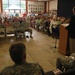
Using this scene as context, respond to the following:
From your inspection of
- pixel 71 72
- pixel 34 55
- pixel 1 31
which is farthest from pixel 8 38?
pixel 71 72

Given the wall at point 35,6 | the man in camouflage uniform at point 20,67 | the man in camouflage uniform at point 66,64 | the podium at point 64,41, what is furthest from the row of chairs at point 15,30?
the wall at point 35,6

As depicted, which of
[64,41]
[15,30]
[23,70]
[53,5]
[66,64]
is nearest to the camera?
[23,70]

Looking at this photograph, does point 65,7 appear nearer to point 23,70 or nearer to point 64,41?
point 64,41

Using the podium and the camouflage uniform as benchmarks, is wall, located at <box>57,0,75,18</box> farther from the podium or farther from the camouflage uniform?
the camouflage uniform

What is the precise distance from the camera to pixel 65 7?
853 centimetres

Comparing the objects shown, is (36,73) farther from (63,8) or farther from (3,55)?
(63,8)

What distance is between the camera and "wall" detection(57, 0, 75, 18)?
7.99 meters

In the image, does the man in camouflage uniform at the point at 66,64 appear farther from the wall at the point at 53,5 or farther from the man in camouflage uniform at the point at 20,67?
the wall at the point at 53,5

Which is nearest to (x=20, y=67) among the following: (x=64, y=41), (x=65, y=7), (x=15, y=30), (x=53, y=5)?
(x=64, y=41)

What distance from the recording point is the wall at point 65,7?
7992 mm

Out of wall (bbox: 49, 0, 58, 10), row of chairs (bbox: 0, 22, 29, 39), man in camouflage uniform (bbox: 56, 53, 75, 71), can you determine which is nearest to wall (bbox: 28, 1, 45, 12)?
wall (bbox: 49, 0, 58, 10)

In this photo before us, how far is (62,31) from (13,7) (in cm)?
929

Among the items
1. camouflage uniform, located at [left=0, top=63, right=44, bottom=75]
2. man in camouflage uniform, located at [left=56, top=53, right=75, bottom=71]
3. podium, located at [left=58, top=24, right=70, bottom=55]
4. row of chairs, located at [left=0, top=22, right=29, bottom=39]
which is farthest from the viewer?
row of chairs, located at [left=0, top=22, right=29, bottom=39]

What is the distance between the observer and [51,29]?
22.8ft
